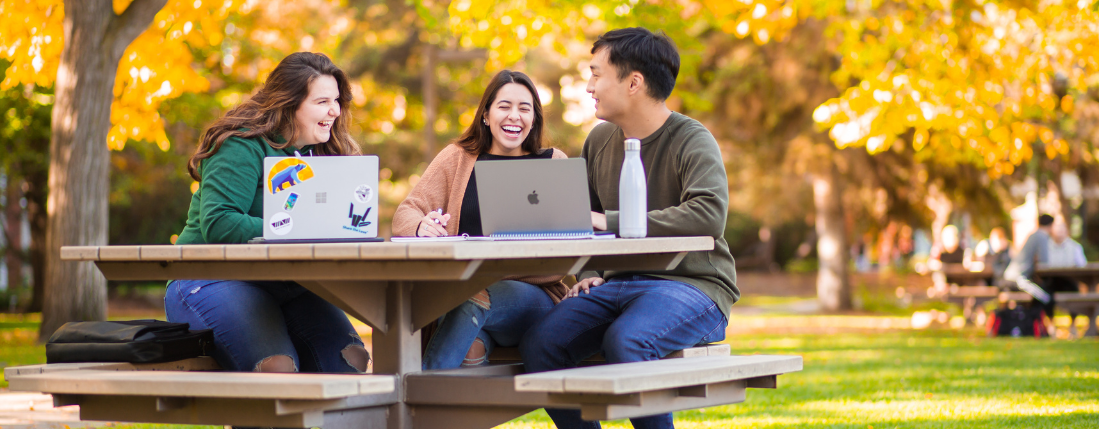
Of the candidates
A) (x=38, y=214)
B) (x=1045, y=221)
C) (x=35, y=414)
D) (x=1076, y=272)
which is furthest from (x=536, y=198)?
(x=38, y=214)

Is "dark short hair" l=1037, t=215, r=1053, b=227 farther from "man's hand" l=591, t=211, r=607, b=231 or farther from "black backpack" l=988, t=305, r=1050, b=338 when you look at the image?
"man's hand" l=591, t=211, r=607, b=231

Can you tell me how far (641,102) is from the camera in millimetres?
4012

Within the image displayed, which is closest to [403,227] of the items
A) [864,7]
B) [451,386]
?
[451,386]

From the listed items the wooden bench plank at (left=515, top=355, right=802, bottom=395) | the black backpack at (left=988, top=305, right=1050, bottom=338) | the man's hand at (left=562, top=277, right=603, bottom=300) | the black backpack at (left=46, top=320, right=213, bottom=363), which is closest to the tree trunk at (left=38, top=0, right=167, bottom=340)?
the black backpack at (left=46, top=320, right=213, bottom=363)

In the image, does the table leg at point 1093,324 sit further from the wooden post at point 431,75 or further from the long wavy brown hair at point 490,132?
the long wavy brown hair at point 490,132

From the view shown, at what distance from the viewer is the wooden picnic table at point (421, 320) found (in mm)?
2754

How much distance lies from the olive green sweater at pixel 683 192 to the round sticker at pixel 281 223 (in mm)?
1077

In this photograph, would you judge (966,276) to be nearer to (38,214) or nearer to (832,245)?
(832,245)

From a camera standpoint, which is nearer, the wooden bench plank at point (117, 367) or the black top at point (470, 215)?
the wooden bench plank at point (117, 367)

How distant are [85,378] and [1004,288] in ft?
43.2

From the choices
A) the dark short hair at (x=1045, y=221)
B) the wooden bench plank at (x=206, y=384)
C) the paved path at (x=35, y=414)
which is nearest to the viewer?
the wooden bench plank at (x=206, y=384)

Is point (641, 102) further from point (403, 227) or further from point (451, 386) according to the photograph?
point (451, 386)

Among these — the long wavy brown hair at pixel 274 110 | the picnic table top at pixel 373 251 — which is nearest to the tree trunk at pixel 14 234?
the long wavy brown hair at pixel 274 110

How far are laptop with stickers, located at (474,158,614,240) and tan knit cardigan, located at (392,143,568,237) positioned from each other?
32.2 inches
